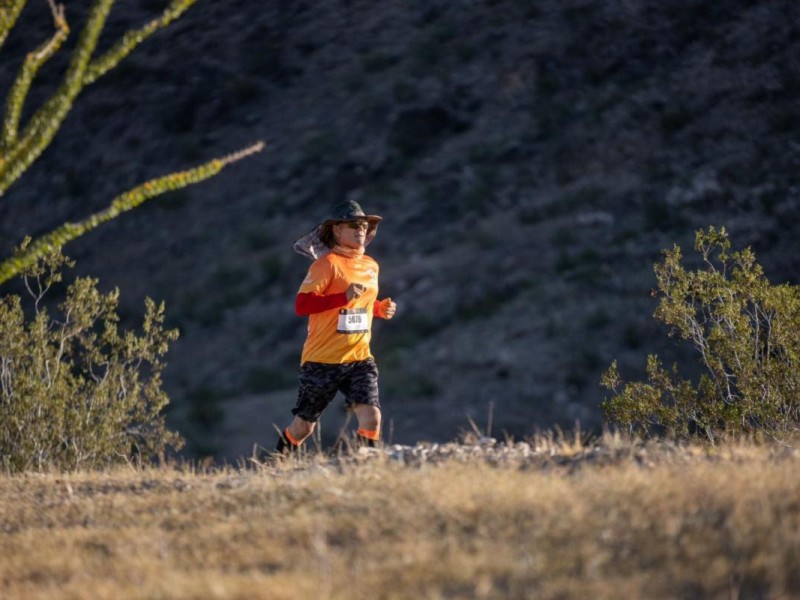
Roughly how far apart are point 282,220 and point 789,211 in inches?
422

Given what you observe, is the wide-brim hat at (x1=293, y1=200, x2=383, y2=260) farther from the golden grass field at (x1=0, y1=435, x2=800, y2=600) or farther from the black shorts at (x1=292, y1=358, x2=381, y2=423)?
the golden grass field at (x1=0, y1=435, x2=800, y2=600)

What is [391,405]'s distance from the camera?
19.9m

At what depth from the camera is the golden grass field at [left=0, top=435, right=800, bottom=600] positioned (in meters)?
4.39

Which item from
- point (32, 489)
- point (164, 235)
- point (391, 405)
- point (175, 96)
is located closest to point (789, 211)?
point (391, 405)

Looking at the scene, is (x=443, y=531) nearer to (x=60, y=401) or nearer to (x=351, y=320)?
(x=351, y=320)

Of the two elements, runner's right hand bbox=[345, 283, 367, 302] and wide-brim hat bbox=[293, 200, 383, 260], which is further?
wide-brim hat bbox=[293, 200, 383, 260]

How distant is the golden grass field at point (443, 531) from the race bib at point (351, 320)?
47.3 inches

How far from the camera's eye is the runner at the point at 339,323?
772 cm

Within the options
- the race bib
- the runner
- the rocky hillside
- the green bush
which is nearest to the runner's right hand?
the runner

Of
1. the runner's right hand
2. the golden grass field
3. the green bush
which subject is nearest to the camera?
the golden grass field

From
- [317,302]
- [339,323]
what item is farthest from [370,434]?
[317,302]

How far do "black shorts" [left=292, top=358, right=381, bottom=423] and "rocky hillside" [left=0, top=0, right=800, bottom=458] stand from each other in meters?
10.8

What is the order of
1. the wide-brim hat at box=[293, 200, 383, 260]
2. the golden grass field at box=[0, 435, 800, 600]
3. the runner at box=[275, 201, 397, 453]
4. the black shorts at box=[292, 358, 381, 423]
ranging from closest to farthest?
the golden grass field at box=[0, 435, 800, 600]
the runner at box=[275, 201, 397, 453]
the black shorts at box=[292, 358, 381, 423]
the wide-brim hat at box=[293, 200, 383, 260]

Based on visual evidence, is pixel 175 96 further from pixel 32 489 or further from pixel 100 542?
pixel 100 542
